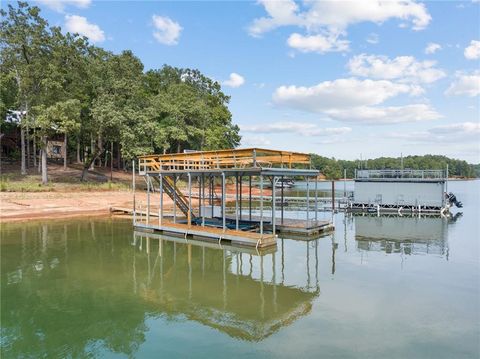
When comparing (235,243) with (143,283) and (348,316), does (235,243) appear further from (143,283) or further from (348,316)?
(348,316)

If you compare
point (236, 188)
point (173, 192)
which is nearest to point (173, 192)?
→ point (173, 192)

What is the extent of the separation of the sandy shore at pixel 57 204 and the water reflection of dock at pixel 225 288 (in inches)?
428

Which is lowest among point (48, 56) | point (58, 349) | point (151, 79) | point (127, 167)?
point (58, 349)

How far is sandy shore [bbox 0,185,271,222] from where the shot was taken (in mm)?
27141

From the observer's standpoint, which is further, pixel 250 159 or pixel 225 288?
pixel 250 159

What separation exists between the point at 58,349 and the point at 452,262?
1453 cm

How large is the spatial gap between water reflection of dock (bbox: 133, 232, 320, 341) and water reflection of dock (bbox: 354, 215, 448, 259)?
565 centimetres

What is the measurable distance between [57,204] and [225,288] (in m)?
23.4

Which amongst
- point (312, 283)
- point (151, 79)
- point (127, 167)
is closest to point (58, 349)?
point (312, 283)

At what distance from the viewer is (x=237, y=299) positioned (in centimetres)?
1110

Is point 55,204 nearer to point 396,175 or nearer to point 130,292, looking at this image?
point 130,292

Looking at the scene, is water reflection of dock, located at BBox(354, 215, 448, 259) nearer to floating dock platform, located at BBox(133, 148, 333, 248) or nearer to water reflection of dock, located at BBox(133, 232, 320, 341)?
floating dock platform, located at BBox(133, 148, 333, 248)

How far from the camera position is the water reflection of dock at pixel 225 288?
376 inches

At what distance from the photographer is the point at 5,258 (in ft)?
51.1
